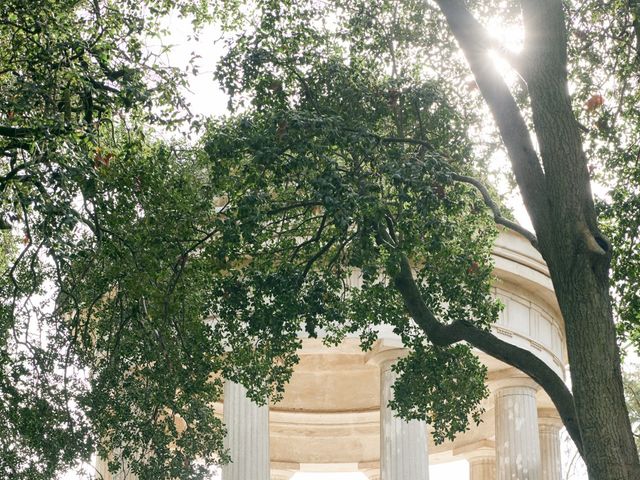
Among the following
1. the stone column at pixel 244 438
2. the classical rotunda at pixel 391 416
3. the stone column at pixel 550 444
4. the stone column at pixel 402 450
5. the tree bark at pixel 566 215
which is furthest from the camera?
the stone column at pixel 550 444

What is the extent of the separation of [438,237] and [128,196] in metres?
8.84

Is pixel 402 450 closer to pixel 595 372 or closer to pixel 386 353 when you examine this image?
pixel 386 353

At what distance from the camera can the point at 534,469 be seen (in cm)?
5834

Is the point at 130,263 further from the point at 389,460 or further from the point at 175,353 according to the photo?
the point at 389,460

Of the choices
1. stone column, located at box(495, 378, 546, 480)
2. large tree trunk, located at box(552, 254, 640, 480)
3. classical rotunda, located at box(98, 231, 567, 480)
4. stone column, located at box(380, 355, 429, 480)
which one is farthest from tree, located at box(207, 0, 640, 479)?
stone column, located at box(495, 378, 546, 480)

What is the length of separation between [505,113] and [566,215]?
3.32m

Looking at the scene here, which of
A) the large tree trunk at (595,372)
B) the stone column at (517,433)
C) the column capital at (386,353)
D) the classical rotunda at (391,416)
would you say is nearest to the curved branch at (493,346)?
the large tree trunk at (595,372)

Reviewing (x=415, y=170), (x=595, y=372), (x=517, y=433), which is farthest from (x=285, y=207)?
(x=517, y=433)

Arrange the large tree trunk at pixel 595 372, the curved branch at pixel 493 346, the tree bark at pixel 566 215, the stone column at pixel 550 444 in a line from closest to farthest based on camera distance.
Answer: the large tree trunk at pixel 595 372 < the tree bark at pixel 566 215 < the curved branch at pixel 493 346 < the stone column at pixel 550 444

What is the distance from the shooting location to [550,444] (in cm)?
7006

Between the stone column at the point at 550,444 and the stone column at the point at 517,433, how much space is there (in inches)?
314

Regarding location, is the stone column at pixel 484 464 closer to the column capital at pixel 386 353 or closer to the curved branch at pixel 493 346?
the column capital at pixel 386 353

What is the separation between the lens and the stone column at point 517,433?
5847 centimetres

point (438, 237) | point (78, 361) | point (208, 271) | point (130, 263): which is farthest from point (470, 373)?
point (78, 361)
